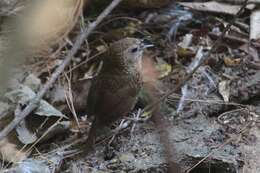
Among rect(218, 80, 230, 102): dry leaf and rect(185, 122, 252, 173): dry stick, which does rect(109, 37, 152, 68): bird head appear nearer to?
rect(218, 80, 230, 102): dry leaf

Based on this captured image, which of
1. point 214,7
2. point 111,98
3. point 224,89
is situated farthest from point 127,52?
point 214,7

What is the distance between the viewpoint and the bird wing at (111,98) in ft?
9.54

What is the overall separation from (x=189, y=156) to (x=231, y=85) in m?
0.74

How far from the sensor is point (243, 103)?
3.26m

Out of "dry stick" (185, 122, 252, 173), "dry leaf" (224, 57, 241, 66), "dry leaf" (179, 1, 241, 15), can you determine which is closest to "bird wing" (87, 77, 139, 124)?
"dry stick" (185, 122, 252, 173)

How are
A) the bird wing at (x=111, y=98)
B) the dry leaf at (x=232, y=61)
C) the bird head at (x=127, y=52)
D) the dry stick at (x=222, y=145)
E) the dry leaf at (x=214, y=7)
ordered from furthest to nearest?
the dry leaf at (x=214, y=7) < the dry leaf at (x=232, y=61) < the bird head at (x=127, y=52) < the bird wing at (x=111, y=98) < the dry stick at (x=222, y=145)

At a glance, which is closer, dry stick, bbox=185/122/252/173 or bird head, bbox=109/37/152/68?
dry stick, bbox=185/122/252/173

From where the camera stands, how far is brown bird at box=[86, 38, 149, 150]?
2.92 m

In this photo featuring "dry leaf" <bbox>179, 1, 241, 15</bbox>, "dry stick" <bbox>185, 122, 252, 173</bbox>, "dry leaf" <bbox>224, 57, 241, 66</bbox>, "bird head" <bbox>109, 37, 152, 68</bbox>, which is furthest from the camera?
"dry leaf" <bbox>179, 1, 241, 15</bbox>

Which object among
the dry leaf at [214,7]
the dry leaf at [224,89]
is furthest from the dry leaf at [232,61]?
the dry leaf at [214,7]

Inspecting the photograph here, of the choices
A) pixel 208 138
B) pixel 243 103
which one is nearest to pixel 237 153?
pixel 208 138

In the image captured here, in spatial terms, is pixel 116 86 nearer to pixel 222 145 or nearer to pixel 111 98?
pixel 111 98

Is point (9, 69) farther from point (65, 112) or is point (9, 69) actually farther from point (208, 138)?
point (65, 112)

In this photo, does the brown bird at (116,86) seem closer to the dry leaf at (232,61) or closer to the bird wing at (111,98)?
the bird wing at (111,98)
